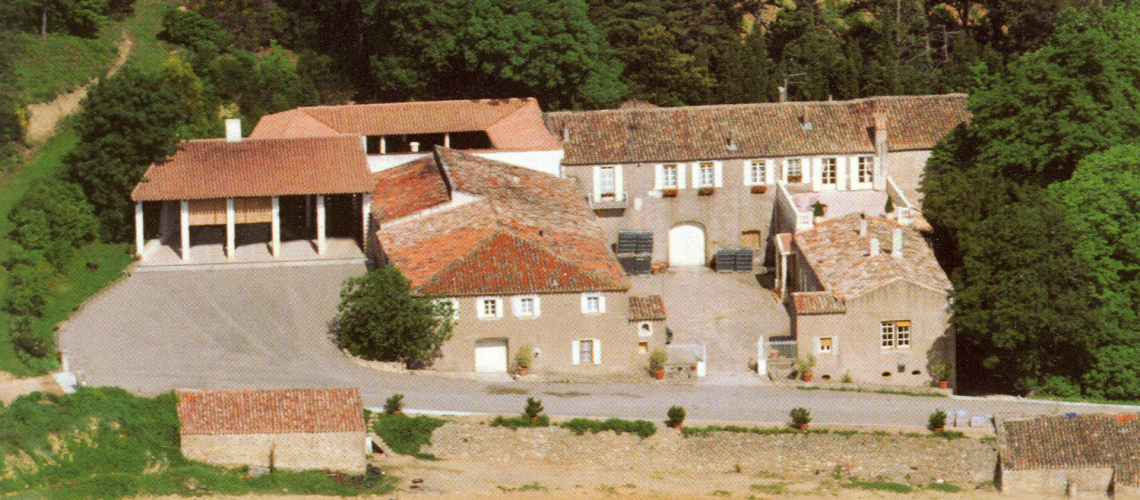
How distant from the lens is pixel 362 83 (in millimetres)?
102562

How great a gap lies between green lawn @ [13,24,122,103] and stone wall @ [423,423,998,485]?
3303cm

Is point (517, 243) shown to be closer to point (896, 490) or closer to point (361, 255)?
point (361, 255)

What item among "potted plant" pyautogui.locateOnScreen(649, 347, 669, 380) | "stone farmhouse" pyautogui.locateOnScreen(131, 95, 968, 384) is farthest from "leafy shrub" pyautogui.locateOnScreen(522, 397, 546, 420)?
"potted plant" pyautogui.locateOnScreen(649, 347, 669, 380)

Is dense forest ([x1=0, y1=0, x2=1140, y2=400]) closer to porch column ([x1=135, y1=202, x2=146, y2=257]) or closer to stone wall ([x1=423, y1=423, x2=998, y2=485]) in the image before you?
porch column ([x1=135, y1=202, x2=146, y2=257])

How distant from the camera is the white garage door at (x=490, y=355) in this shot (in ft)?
252

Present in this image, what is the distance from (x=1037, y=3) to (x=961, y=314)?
32.1 meters

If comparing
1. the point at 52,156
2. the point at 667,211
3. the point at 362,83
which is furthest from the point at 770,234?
the point at 52,156

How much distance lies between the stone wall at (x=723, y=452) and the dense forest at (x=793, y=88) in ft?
26.2

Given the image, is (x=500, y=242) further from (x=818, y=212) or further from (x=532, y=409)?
(x=818, y=212)

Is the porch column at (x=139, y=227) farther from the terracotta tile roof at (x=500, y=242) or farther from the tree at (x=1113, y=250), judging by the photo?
the tree at (x=1113, y=250)

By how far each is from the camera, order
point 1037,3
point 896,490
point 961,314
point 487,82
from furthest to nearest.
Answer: point 1037,3 < point 487,82 < point 961,314 < point 896,490

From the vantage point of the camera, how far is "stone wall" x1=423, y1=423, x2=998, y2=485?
70312mm

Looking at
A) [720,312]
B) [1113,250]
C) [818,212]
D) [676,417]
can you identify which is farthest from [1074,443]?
[818,212]

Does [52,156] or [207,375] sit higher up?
[52,156]
